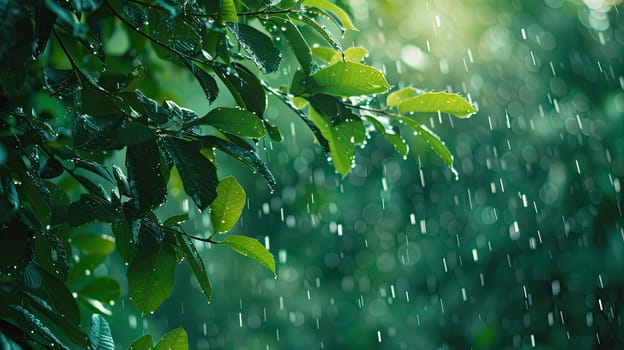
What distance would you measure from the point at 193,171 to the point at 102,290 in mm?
648

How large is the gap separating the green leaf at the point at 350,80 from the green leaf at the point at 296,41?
0.02 meters

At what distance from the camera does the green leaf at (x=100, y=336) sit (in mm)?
714

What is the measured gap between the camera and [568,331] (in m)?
4.12

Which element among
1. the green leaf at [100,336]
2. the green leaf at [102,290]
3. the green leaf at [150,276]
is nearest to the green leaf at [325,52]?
the green leaf at [150,276]

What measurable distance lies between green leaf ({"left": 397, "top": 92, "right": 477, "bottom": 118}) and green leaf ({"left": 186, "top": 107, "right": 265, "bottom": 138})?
10.1 inches

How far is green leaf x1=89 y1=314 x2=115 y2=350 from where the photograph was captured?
0.71 metres

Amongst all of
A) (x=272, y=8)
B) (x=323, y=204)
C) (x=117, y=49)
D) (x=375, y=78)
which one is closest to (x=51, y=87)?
(x=272, y=8)

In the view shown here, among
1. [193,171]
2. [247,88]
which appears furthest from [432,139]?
[193,171]

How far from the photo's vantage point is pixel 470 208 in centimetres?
452

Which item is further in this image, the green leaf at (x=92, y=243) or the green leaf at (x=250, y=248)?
the green leaf at (x=92, y=243)

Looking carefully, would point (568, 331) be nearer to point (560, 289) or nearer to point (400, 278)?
point (560, 289)

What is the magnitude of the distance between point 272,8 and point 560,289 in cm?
382

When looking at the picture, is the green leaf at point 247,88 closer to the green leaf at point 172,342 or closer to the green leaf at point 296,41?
the green leaf at point 296,41

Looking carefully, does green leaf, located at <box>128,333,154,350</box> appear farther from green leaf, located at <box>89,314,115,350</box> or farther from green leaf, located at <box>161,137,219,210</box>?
green leaf, located at <box>161,137,219,210</box>
